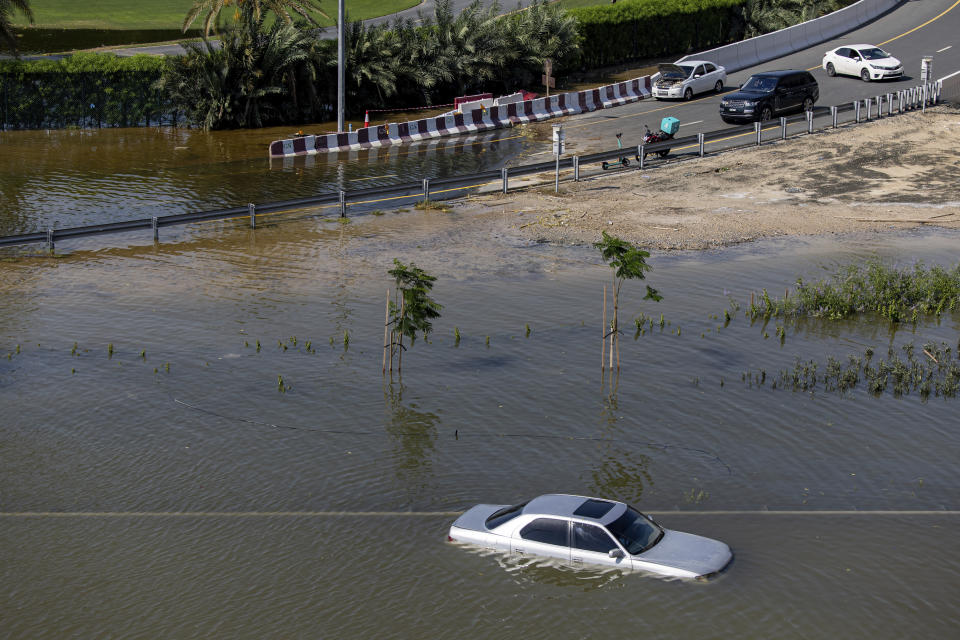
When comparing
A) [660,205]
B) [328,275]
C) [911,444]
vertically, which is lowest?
[911,444]

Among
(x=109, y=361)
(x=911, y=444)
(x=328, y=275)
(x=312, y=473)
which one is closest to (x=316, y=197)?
(x=328, y=275)

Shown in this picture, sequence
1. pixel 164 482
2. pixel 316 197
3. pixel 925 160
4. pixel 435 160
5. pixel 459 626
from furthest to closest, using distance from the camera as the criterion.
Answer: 1. pixel 435 160
2. pixel 925 160
3. pixel 316 197
4. pixel 164 482
5. pixel 459 626

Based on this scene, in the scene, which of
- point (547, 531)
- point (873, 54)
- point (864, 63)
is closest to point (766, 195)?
point (864, 63)

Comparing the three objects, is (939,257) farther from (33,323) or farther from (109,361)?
(33,323)

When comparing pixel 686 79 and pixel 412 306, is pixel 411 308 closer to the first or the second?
pixel 412 306

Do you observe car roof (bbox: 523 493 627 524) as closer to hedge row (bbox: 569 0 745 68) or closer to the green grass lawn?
hedge row (bbox: 569 0 745 68)

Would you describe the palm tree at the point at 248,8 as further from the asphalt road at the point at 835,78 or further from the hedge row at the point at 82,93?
the asphalt road at the point at 835,78

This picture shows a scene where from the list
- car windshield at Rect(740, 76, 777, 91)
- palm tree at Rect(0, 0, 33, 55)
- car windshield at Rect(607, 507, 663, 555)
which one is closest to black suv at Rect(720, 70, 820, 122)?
car windshield at Rect(740, 76, 777, 91)

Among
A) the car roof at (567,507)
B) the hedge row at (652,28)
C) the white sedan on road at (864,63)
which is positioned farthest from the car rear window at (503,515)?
the hedge row at (652,28)
